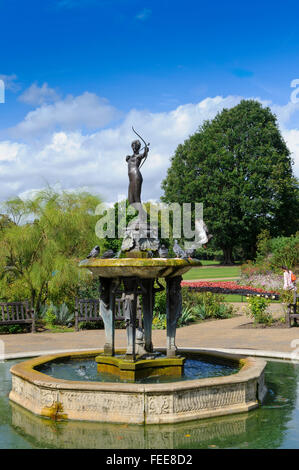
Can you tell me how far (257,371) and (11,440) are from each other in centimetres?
331

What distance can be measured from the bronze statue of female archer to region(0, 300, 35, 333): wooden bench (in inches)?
292

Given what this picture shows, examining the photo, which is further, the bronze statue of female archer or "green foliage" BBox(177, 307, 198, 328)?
"green foliage" BBox(177, 307, 198, 328)

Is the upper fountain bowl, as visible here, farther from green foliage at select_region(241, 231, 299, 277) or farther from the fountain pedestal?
green foliage at select_region(241, 231, 299, 277)

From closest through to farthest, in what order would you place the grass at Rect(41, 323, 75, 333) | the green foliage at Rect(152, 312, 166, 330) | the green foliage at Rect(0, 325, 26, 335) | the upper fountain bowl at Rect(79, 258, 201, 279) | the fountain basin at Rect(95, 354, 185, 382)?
the upper fountain bowl at Rect(79, 258, 201, 279)
the fountain basin at Rect(95, 354, 185, 382)
the green foliage at Rect(0, 325, 26, 335)
the grass at Rect(41, 323, 75, 333)
the green foliage at Rect(152, 312, 166, 330)

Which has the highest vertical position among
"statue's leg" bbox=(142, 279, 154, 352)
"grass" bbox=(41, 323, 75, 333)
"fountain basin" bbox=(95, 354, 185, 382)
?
"statue's leg" bbox=(142, 279, 154, 352)

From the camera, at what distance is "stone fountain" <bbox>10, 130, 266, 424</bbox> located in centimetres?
589

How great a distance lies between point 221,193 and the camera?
44719 mm

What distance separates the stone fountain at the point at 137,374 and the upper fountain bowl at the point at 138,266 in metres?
0.01

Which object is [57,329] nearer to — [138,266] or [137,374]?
[137,374]

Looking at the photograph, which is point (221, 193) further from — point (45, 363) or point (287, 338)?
point (45, 363)

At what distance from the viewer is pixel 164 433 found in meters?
5.54

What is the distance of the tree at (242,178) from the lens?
43.2 meters

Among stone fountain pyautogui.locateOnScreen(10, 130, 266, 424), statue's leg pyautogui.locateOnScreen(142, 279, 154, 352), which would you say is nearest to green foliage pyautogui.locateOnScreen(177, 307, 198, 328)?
stone fountain pyautogui.locateOnScreen(10, 130, 266, 424)
